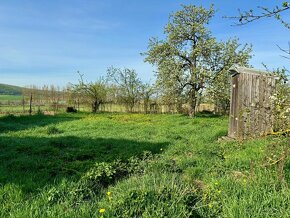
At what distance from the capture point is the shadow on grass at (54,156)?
483 cm

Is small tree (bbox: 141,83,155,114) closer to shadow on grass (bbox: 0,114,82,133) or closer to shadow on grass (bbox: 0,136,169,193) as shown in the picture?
shadow on grass (bbox: 0,114,82,133)

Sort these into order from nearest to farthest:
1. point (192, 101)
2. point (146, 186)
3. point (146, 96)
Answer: point (146, 186) → point (192, 101) → point (146, 96)

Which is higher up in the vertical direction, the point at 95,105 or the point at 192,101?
the point at 192,101

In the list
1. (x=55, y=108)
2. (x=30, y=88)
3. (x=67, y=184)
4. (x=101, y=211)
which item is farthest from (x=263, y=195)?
(x=30, y=88)

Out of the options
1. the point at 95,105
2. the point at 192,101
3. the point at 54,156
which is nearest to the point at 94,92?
the point at 95,105

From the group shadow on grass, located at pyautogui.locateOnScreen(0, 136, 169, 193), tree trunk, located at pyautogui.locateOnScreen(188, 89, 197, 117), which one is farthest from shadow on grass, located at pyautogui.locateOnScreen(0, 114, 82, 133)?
tree trunk, located at pyautogui.locateOnScreen(188, 89, 197, 117)

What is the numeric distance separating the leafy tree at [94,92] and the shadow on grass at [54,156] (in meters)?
19.0

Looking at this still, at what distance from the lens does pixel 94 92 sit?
2778cm

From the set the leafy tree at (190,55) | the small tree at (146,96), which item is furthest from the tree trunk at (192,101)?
the small tree at (146,96)

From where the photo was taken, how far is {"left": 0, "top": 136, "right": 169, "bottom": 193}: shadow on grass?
15.8ft

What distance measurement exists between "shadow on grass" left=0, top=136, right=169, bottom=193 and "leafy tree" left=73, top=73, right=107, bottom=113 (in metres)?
19.0

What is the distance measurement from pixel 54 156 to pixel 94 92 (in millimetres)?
21447

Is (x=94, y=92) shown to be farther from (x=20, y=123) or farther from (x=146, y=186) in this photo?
(x=146, y=186)

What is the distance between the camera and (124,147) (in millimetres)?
7953
